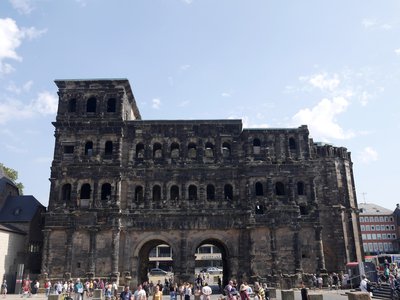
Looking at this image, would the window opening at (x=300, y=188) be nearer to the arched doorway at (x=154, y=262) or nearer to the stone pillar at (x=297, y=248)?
the stone pillar at (x=297, y=248)

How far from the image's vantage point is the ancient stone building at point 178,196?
3278 centimetres

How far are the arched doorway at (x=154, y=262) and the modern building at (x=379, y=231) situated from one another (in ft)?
152

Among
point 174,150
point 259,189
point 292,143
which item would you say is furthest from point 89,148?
→ point 292,143

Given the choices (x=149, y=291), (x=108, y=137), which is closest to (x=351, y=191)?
(x=149, y=291)

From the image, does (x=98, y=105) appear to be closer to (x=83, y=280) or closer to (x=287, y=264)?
(x=83, y=280)

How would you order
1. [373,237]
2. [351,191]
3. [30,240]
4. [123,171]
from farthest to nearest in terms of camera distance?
[373,237]
[351,191]
[30,240]
[123,171]

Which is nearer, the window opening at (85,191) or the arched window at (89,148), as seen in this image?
the window opening at (85,191)

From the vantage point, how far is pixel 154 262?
2793 inches

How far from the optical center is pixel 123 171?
3447 cm

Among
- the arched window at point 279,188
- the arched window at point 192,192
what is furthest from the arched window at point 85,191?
the arched window at point 279,188

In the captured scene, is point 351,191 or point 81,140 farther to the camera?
point 351,191

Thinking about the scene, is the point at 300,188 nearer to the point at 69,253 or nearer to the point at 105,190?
the point at 105,190

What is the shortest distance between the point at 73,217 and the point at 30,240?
831cm

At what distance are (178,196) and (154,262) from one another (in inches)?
1591
